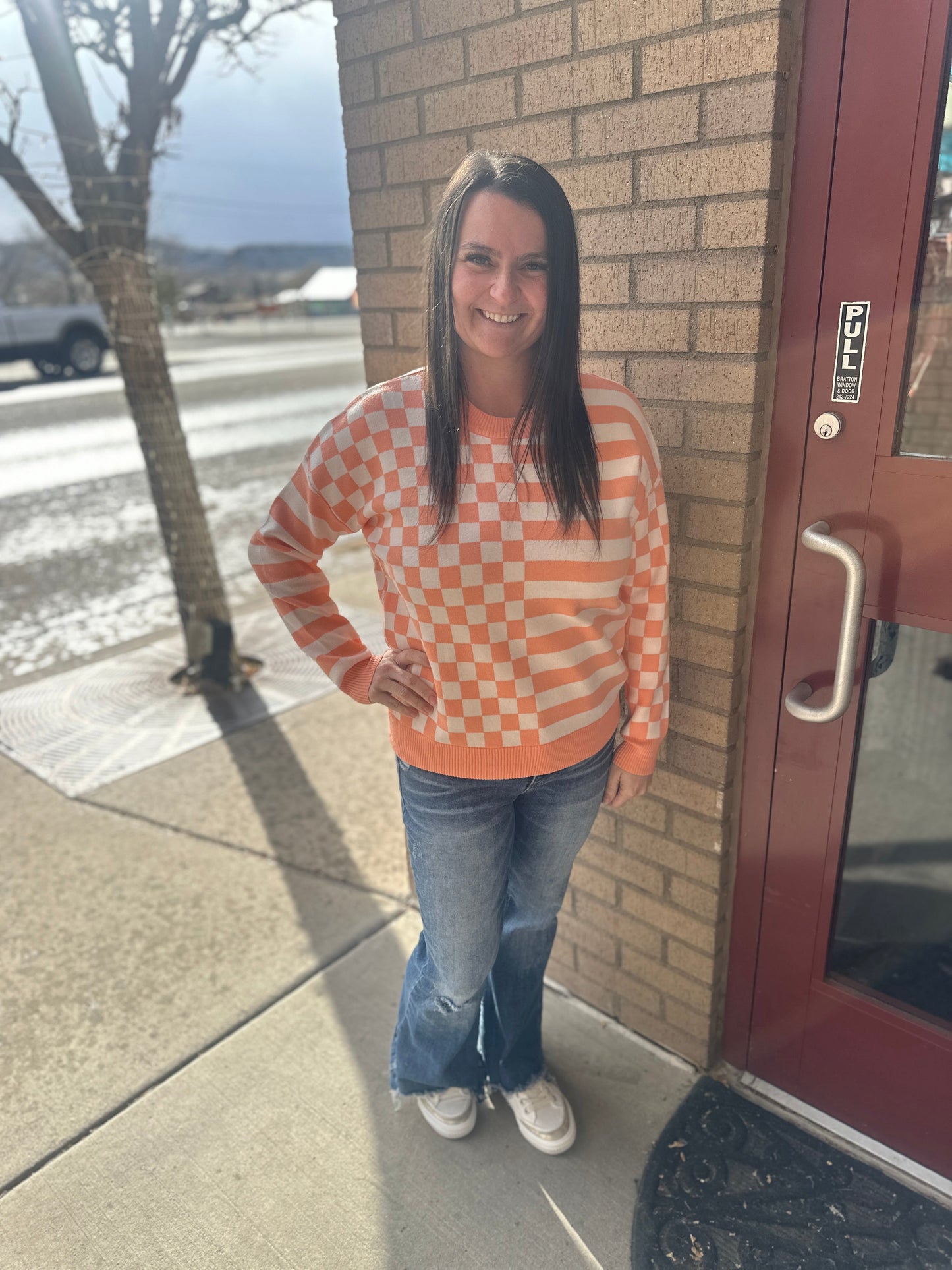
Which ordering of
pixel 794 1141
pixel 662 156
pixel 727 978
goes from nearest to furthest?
pixel 662 156, pixel 794 1141, pixel 727 978

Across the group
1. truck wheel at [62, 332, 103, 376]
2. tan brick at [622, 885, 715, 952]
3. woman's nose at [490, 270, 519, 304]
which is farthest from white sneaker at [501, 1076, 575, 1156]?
truck wheel at [62, 332, 103, 376]

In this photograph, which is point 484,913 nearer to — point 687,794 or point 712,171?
point 687,794

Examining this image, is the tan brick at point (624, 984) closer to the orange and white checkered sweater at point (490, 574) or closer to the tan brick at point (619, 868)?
the tan brick at point (619, 868)

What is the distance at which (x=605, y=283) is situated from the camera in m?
1.83

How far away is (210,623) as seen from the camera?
14.8 feet

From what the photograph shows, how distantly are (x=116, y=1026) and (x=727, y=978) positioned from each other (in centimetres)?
Answer: 163

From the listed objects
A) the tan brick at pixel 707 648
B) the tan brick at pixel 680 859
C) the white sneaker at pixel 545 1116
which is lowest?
the white sneaker at pixel 545 1116

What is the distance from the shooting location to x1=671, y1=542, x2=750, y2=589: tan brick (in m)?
1.81

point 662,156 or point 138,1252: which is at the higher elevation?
point 662,156

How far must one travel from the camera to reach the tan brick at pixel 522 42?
1733mm

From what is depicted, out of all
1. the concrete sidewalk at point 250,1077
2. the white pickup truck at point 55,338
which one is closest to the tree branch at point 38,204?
the concrete sidewalk at point 250,1077

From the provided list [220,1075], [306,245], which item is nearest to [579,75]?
[220,1075]

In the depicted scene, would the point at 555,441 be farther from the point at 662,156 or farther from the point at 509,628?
the point at 662,156

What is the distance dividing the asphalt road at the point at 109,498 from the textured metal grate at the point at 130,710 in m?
0.37
